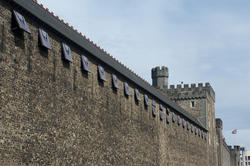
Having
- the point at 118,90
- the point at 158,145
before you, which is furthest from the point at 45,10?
the point at 158,145

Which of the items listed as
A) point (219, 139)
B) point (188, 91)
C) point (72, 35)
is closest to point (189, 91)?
point (188, 91)

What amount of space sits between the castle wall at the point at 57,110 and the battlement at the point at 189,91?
31618 millimetres

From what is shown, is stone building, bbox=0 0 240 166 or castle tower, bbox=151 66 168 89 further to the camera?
castle tower, bbox=151 66 168 89

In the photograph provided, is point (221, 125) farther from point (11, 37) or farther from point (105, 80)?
point (11, 37)

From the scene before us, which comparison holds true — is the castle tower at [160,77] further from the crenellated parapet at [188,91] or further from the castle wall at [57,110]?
the castle wall at [57,110]

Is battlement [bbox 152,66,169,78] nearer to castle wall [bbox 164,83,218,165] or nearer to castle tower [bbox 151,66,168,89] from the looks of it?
castle tower [bbox 151,66,168,89]

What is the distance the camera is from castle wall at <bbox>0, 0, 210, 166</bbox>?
48.5 ft

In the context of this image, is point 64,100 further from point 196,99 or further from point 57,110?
point 196,99

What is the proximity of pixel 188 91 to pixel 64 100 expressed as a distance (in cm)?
4382

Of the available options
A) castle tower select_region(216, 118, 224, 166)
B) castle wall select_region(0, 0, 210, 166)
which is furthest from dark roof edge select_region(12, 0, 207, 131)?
castle tower select_region(216, 118, 224, 166)

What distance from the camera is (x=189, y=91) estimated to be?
6081cm

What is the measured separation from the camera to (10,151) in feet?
47.0

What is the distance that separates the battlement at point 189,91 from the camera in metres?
60.6

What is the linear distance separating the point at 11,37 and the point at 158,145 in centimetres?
2120
